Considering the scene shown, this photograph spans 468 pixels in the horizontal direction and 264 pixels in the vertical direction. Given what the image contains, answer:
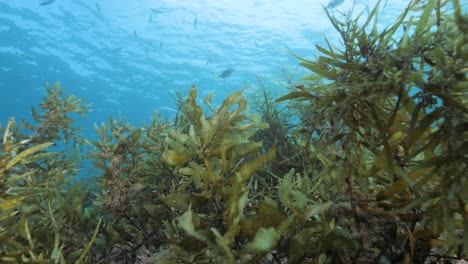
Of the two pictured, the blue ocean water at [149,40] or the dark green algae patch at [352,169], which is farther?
the blue ocean water at [149,40]

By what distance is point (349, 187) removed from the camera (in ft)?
4.50

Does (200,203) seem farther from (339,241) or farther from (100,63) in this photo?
(100,63)

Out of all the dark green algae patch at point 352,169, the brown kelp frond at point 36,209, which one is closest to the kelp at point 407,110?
the dark green algae patch at point 352,169

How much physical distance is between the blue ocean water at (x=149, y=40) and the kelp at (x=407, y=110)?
17642 mm

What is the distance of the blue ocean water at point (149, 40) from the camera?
20781 mm

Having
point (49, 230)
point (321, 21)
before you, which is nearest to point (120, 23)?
point (321, 21)

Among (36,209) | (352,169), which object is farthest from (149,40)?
(352,169)

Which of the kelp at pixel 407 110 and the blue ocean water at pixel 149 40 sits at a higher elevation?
the blue ocean water at pixel 149 40

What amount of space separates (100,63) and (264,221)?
32.4 m

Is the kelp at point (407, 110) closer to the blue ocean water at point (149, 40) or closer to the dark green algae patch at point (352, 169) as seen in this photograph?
the dark green algae patch at point (352, 169)

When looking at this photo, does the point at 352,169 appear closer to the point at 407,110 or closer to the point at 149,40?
the point at 407,110

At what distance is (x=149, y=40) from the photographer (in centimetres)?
2539

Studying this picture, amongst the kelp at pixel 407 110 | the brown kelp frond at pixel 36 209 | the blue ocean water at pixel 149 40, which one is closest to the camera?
the kelp at pixel 407 110

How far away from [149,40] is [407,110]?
27174 mm
